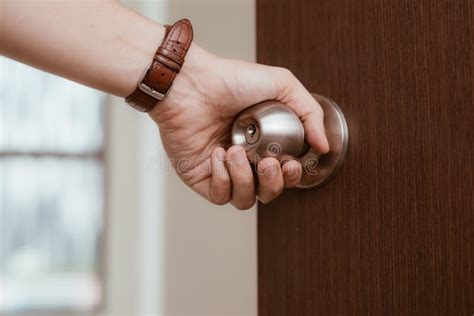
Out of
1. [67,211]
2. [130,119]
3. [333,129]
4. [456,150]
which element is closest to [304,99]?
[333,129]

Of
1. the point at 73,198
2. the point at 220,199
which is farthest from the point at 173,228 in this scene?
the point at 220,199

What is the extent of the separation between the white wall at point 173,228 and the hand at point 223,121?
1.20 ft

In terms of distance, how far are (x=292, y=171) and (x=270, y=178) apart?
0.02 m

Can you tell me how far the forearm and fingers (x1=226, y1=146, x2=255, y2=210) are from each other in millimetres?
111

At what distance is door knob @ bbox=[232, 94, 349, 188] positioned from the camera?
0.43 meters

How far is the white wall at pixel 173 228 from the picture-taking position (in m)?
0.93

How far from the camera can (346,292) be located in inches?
16.4

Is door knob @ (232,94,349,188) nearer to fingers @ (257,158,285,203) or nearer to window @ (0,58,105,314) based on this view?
Result: fingers @ (257,158,285,203)

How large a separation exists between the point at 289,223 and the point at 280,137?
9cm

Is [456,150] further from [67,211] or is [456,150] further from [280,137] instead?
[67,211]

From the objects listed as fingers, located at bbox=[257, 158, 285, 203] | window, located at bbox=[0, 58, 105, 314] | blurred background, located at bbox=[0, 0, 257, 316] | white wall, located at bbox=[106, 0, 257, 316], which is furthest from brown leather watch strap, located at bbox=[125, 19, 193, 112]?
window, located at bbox=[0, 58, 105, 314]

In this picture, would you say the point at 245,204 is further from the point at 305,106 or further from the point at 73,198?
the point at 73,198

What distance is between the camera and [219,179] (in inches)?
19.3

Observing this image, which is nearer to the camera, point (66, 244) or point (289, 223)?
point (289, 223)
